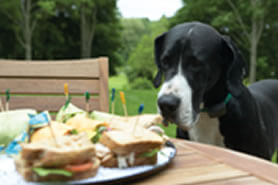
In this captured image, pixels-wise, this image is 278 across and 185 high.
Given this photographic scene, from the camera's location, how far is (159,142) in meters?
0.92

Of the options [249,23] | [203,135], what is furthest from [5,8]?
[203,135]

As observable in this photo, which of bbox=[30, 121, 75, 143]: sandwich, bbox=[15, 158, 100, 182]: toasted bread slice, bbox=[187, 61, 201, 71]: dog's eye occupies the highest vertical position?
bbox=[187, 61, 201, 71]: dog's eye

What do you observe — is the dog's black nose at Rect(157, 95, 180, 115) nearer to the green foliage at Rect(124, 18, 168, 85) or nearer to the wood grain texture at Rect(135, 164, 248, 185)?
the wood grain texture at Rect(135, 164, 248, 185)

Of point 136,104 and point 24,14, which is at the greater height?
point 24,14

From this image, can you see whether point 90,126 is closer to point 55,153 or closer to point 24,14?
point 55,153

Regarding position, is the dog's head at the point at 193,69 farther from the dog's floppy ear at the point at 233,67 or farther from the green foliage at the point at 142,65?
the green foliage at the point at 142,65

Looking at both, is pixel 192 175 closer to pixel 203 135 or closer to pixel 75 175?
pixel 75 175

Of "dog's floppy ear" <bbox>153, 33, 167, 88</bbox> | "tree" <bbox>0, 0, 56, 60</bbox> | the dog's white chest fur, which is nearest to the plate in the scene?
the dog's white chest fur

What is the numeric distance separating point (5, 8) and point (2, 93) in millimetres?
13379

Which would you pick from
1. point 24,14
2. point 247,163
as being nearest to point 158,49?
point 247,163

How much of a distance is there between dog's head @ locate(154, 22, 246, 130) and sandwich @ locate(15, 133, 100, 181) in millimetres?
686

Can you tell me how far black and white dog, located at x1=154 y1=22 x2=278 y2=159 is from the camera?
146 cm

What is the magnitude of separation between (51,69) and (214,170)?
1.69 meters

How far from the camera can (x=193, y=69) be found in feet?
5.11
